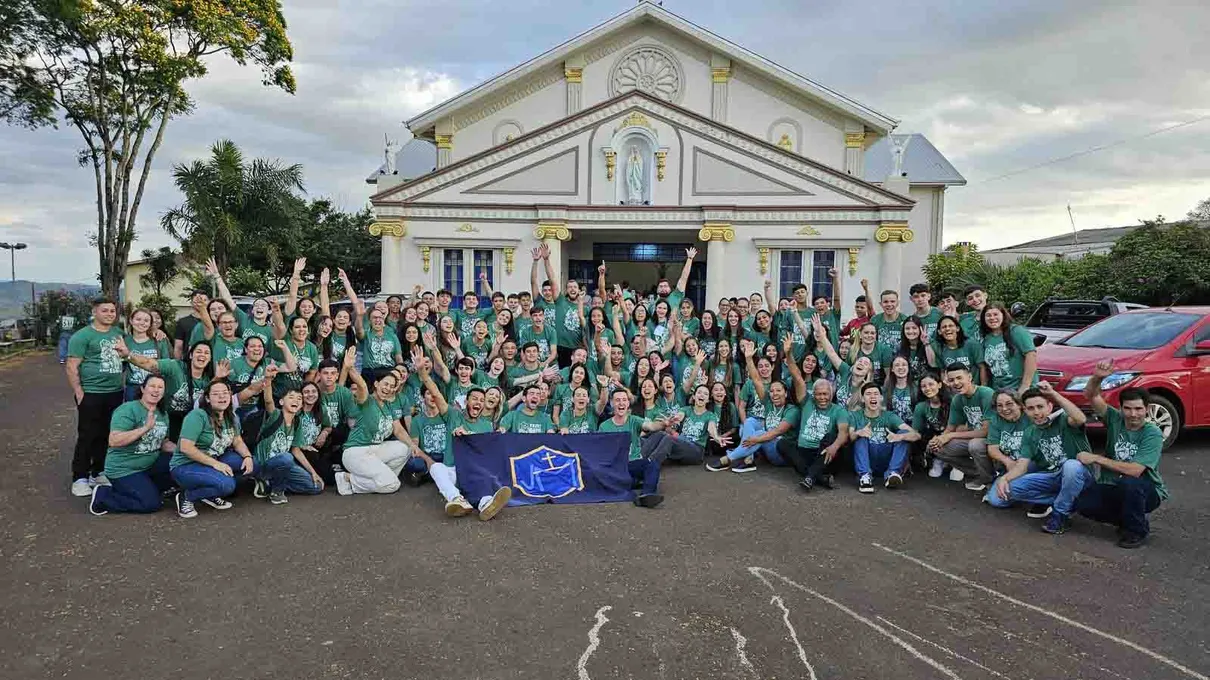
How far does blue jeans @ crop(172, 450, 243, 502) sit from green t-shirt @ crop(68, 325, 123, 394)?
1.33 meters

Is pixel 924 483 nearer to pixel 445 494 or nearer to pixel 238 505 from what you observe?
pixel 445 494

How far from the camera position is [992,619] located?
4289 mm

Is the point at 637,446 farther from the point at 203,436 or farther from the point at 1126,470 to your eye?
the point at 1126,470

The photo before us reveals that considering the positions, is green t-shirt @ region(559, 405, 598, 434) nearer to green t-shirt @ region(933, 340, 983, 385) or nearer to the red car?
green t-shirt @ region(933, 340, 983, 385)

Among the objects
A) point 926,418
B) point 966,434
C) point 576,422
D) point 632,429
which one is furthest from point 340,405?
point 966,434

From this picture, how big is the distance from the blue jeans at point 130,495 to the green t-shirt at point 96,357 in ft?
3.34

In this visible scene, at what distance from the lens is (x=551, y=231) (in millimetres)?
16906

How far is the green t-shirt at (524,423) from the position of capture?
7220 mm

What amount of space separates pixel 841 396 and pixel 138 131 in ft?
73.8

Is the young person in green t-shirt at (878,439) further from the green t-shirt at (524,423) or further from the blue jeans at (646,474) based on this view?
the green t-shirt at (524,423)

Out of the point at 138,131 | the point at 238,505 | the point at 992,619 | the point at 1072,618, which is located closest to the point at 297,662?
the point at 238,505

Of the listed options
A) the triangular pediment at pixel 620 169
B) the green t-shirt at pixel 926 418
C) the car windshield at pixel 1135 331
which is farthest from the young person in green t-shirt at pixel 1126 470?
the triangular pediment at pixel 620 169

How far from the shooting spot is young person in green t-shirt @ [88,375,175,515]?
19.6ft

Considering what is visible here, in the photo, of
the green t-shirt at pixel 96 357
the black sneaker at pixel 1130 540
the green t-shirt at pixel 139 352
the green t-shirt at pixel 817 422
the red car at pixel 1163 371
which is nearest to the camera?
the black sneaker at pixel 1130 540
